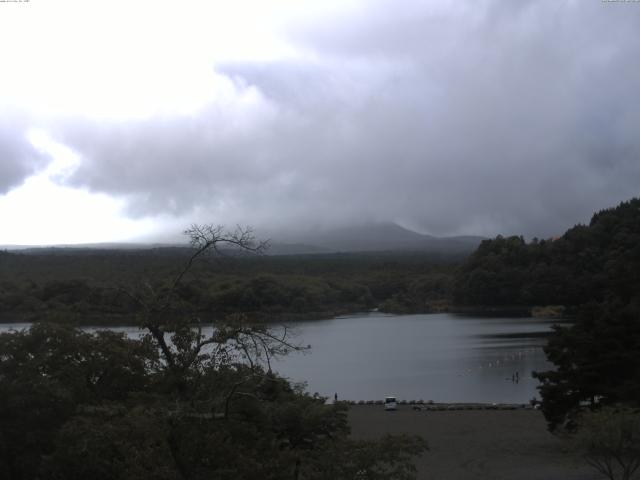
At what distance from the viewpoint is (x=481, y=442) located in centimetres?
2380

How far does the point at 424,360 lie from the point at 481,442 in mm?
28226

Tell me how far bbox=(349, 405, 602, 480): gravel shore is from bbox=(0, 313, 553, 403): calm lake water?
5.15 meters

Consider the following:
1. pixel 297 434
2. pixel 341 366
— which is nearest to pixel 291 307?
pixel 341 366

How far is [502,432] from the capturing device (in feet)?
82.6

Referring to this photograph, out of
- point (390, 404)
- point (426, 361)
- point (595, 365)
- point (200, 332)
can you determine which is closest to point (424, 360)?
point (426, 361)

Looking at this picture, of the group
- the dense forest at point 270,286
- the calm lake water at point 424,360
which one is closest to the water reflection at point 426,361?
the calm lake water at point 424,360

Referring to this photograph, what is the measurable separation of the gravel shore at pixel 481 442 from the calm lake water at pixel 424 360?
5.15 m

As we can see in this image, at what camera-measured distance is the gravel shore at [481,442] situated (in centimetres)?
1922

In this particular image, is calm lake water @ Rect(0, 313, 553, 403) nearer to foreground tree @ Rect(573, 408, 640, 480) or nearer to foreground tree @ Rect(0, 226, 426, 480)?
foreground tree @ Rect(573, 408, 640, 480)

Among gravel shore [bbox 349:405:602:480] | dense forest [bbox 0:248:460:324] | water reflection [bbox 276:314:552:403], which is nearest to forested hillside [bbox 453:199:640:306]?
dense forest [bbox 0:248:460:324]

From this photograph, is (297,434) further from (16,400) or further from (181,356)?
(181,356)

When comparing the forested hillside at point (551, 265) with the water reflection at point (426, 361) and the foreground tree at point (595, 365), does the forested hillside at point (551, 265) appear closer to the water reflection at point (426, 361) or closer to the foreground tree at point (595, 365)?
the water reflection at point (426, 361)

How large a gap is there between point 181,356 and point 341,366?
4275 centimetres

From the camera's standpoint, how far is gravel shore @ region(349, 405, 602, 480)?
19219mm
